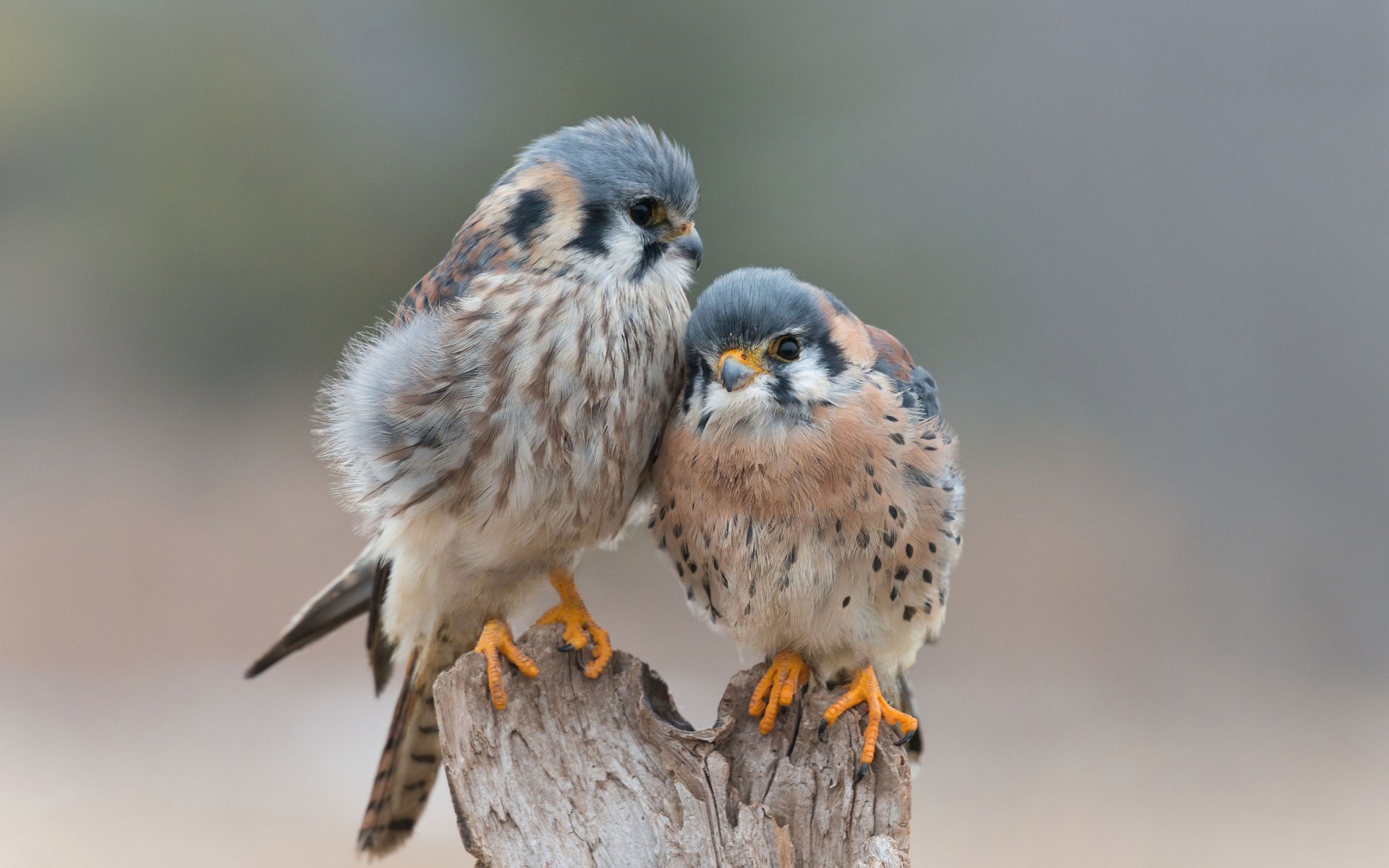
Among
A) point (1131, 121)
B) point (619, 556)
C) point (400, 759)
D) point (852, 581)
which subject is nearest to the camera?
point (852, 581)

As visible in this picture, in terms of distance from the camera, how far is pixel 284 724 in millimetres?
5074

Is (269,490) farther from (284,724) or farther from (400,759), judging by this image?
(400,759)

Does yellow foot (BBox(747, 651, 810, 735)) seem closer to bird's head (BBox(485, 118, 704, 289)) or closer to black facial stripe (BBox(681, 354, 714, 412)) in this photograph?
black facial stripe (BBox(681, 354, 714, 412))

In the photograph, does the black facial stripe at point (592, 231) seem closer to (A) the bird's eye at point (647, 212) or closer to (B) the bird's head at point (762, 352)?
(A) the bird's eye at point (647, 212)

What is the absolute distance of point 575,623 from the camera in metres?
2.28

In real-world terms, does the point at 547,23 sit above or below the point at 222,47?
above

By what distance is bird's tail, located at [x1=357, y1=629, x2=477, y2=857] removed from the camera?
252 cm

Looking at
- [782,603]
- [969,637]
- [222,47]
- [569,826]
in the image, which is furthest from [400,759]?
[222,47]

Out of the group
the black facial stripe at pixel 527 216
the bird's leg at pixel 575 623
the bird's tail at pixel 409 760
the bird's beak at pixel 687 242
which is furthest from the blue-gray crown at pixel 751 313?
the bird's tail at pixel 409 760

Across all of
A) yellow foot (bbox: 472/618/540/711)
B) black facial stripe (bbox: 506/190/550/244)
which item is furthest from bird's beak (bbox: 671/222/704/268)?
yellow foot (bbox: 472/618/540/711)

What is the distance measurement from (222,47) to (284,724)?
10.3 ft

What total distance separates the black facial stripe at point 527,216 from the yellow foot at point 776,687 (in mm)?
952

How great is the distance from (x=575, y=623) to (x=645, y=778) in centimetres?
35

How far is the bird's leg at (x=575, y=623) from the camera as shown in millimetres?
2219
